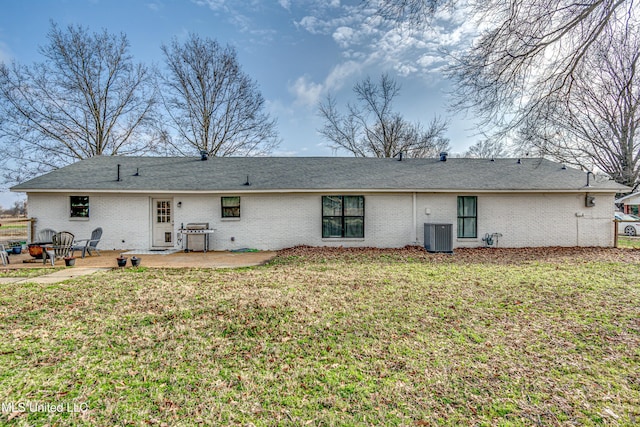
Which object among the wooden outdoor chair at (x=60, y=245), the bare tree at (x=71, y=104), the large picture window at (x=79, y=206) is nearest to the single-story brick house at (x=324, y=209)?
the large picture window at (x=79, y=206)

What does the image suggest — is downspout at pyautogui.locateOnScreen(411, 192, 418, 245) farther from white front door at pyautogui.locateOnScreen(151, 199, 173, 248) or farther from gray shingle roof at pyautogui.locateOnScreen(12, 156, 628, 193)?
white front door at pyautogui.locateOnScreen(151, 199, 173, 248)

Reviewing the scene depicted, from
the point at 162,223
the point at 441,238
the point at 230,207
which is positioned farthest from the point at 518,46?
the point at 162,223

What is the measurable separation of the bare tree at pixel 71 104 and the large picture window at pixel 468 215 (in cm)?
2209

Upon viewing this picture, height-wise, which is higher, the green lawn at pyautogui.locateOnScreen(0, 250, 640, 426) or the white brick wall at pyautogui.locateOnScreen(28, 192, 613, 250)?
the white brick wall at pyautogui.locateOnScreen(28, 192, 613, 250)

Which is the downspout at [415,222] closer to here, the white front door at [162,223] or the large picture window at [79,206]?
the white front door at [162,223]

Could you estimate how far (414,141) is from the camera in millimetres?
25562

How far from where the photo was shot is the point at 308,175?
481 inches

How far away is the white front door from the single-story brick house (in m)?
0.04

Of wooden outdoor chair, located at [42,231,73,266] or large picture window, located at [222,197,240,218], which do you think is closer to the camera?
wooden outdoor chair, located at [42,231,73,266]

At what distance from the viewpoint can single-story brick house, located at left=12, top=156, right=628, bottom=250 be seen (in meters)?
11.1

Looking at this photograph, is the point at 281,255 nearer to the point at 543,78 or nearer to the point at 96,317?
the point at 96,317

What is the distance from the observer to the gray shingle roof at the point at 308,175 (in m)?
11.1

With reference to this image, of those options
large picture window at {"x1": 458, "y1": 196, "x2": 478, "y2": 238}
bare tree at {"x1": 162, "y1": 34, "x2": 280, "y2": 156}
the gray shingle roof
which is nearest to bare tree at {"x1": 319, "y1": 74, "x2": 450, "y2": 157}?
bare tree at {"x1": 162, "y1": 34, "x2": 280, "y2": 156}

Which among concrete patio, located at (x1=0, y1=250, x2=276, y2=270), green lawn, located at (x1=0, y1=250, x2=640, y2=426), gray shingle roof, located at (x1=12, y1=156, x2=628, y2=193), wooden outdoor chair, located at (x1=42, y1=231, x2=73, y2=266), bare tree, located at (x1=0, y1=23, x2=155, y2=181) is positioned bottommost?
green lawn, located at (x1=0, y1=250, x2=640, y2=426)
